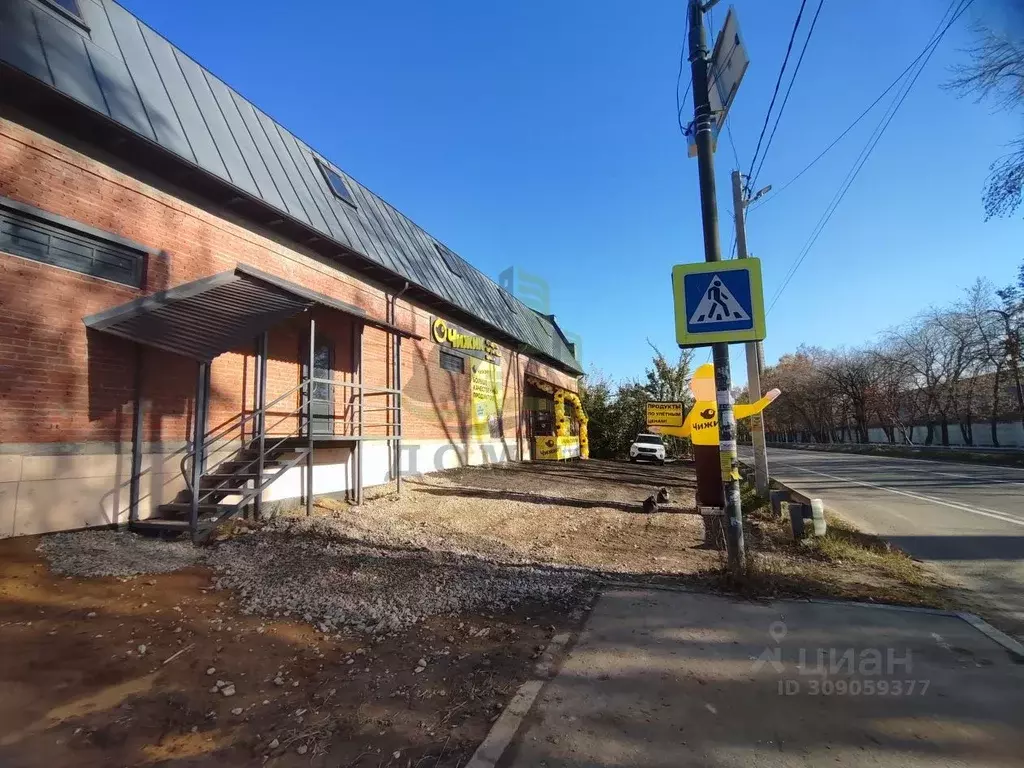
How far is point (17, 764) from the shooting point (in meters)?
2.66

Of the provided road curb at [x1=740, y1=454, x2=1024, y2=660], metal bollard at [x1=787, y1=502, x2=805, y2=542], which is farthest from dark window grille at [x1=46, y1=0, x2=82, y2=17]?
metal bollard at [x1=787, y1=502, x2=805, y2=542]

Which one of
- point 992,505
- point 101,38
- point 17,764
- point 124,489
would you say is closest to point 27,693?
point 17,764

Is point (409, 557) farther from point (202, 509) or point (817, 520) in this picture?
point (817, 520)

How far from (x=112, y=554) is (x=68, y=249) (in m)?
3.76

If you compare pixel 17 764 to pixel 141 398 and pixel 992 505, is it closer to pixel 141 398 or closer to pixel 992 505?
pixel 141 398

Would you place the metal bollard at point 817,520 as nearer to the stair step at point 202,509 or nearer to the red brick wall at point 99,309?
the stair step at point 202,509

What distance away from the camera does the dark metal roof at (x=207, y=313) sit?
670 centimetres

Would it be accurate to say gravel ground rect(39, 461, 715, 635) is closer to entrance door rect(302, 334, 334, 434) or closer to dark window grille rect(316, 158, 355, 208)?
entrance door rect(302, 334, 334, 434)

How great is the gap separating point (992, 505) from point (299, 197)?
50.0ft

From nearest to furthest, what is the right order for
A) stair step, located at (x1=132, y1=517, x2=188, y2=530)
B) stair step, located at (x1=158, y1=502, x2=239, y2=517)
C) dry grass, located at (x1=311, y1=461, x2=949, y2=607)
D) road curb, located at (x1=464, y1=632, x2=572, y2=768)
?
1. road curb, located at (x1=464, y1=632, x2=572, y2=768)
2. dry grass, located at (x1=311, y1=461, x2=949, y2=607)
3. stair step, located at (x1=132, y1=517, x2=188, y2=530)
4. stair step, located at (x1=158, y1=502, x2=239, y2=517)

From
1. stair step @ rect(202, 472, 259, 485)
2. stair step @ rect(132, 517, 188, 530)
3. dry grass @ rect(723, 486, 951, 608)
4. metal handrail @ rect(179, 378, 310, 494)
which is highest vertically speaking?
metal handrail @ rect(179, 378, 310, 494)

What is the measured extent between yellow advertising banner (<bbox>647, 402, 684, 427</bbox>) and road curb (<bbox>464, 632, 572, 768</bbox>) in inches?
367

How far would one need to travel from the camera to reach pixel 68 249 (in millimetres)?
6703

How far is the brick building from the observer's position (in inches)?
246
